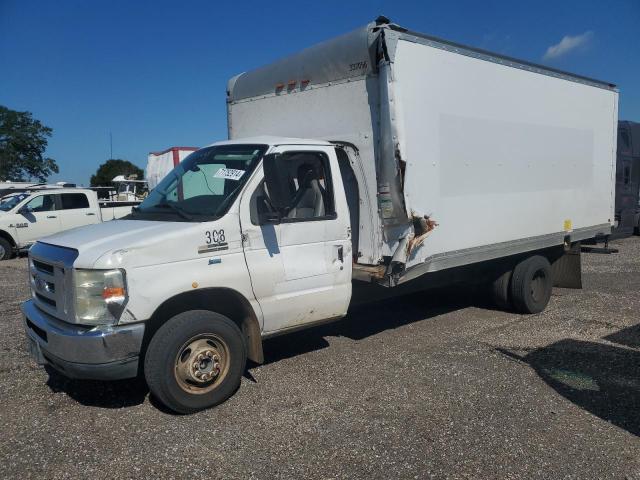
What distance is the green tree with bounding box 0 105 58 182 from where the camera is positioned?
6219 centimetres

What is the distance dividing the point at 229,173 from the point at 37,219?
41.7ft

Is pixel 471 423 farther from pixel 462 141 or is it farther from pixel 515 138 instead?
pixel 515 138

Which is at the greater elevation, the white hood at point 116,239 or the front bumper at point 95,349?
the white hood at point 116,239

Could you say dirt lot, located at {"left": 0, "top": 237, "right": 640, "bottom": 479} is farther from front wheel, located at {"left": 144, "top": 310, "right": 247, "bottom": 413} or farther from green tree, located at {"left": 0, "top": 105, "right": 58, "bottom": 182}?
green tree, located at {"left": 0, "top": 105, "right": 58, "bottom": 182}

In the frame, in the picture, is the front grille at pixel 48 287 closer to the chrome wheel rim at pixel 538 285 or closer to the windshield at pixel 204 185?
the windshield at pixel 204 185

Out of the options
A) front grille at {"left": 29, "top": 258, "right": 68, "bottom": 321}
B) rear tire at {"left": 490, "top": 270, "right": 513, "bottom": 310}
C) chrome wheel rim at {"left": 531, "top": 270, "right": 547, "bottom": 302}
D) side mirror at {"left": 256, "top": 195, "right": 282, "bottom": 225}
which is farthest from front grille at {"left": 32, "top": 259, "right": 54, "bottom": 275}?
chrome wheel rim at {"left": 531, "top": 270, "right": 547, "bottom": 302}

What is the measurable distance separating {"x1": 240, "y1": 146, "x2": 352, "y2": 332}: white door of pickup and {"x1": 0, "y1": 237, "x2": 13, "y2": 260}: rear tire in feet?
42.4

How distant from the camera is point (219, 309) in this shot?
4.70 metres

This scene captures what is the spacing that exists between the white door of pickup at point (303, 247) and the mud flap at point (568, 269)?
456 cm

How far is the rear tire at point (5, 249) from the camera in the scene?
14.8 meters

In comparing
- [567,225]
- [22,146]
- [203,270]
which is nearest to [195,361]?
[203,270]

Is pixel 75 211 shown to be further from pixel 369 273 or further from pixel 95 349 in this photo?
pixel 95 349

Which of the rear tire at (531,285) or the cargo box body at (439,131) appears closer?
the cargo box body at (439,131)

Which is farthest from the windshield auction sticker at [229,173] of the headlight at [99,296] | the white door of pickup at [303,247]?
the headlight at [99,296]
